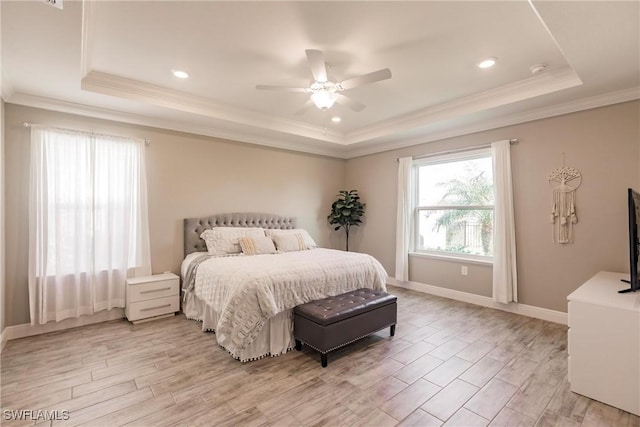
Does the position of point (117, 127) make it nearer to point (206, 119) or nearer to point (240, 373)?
point (206, 119)

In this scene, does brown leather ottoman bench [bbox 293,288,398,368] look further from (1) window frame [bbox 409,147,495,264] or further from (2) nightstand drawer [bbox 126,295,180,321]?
(1) window frame [bbox 409,147,495,264]

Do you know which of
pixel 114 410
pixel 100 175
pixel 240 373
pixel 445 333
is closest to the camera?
pixel 114 410

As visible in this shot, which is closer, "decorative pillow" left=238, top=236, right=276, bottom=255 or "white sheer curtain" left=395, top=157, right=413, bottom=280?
"decorative pillow" left=238, top=236, right=276, bottom=255

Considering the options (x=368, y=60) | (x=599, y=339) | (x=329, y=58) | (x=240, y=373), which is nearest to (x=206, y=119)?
(x=329, y=58)

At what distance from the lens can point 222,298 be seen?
2.93 metres

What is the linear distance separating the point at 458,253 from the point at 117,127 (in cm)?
511

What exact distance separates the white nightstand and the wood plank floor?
0.27 m

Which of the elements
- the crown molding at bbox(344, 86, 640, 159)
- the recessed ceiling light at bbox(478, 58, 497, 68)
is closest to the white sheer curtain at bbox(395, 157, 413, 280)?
the crown molding at bbox(344, 86, 640, 159)

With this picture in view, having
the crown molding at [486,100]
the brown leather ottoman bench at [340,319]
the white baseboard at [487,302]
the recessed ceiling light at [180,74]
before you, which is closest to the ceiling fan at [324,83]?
the recessed ceiling light at [180,74]

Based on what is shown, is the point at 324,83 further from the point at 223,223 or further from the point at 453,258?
the point at 453,258

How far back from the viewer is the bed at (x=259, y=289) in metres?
2.66

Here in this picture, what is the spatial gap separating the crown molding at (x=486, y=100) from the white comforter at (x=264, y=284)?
2210mm

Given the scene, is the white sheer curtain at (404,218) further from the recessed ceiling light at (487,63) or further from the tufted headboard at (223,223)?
the recessed ceiling light at (487,63)

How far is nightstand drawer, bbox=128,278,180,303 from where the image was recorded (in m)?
3.55
